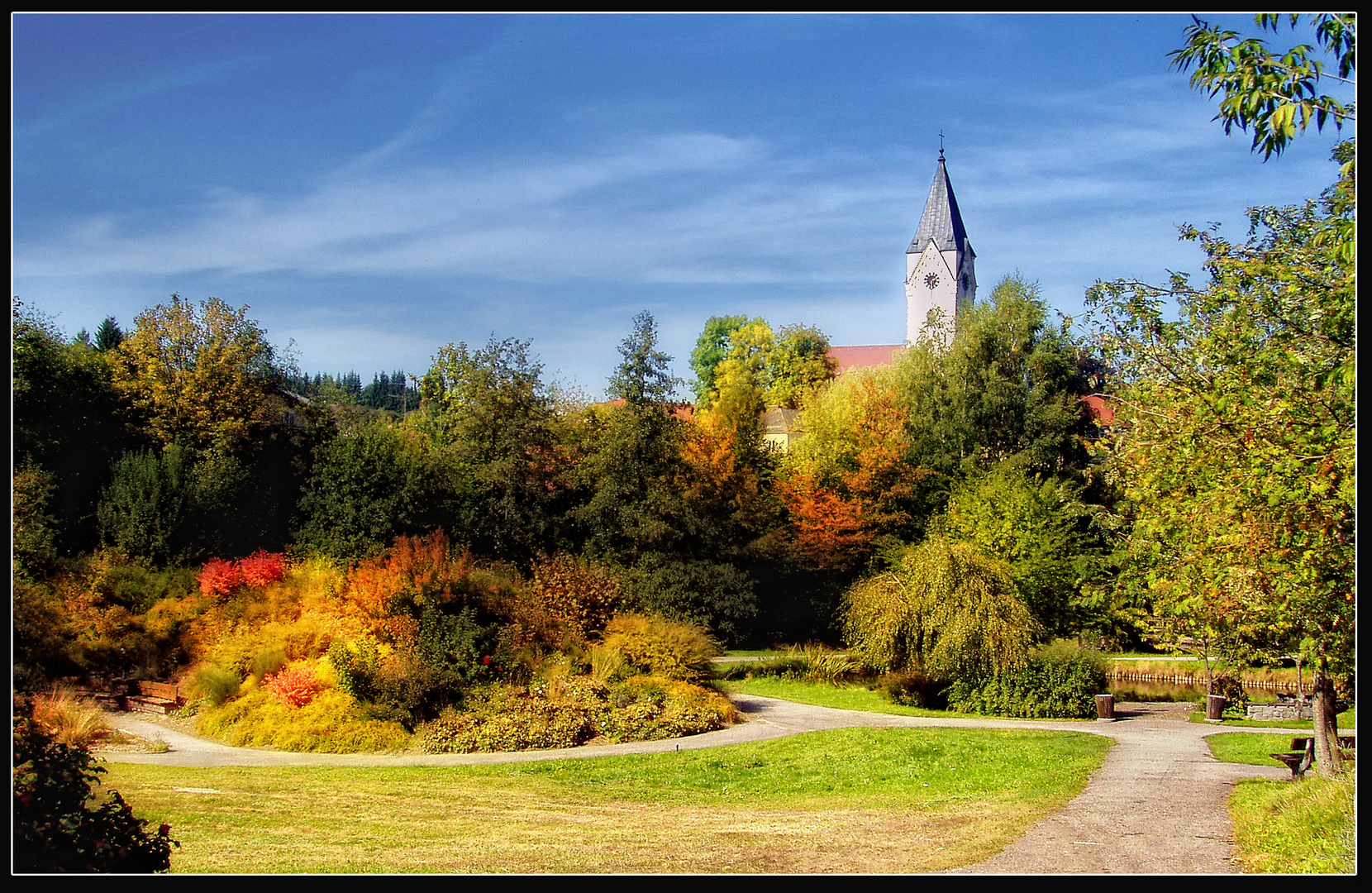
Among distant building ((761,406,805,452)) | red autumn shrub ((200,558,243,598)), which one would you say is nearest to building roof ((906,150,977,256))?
distant building ((761,406,805,452))

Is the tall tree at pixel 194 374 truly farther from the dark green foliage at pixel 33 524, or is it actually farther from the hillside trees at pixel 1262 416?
the hillside trees at pixel 1262 416

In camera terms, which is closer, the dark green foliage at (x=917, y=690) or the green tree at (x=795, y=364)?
the dark green foliage at (x=917, y=690)

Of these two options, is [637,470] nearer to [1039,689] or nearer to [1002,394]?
[1039,689]

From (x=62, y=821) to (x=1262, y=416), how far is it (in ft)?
31.8

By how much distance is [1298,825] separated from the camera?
26.9 ft

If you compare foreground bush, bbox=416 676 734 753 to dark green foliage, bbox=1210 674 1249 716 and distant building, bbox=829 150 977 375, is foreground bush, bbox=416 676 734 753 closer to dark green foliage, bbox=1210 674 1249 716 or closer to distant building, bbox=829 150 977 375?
dark green foliage, bbox=1210 674 1249 716

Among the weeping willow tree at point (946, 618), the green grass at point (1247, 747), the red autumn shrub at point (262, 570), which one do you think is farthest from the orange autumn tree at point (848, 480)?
the red autumn shrub at point (262, 570)

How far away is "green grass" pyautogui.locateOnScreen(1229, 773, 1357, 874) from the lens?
7098 mm

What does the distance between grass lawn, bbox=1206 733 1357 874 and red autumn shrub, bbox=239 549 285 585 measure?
53.7 feet

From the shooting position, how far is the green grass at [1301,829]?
7098 mm

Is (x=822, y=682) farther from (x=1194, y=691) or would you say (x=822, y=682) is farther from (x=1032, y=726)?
(x=1194, y=691)

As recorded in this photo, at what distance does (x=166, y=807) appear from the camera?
32.9 feet

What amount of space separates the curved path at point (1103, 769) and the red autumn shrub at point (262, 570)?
11.0 ft

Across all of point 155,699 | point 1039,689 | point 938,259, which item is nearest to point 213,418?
point 155,699
